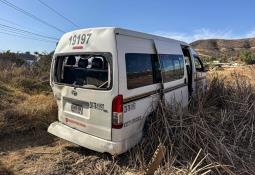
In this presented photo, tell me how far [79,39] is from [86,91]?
0.99 m

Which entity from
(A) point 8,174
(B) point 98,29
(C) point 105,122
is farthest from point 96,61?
(A) point 8,174

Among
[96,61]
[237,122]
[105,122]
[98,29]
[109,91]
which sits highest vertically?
[98,29]

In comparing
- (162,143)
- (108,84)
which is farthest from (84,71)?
(162,143)

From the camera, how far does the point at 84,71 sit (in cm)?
525

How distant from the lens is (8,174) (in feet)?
15.0

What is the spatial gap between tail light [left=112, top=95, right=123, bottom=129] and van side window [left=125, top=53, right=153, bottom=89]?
1.10 ft

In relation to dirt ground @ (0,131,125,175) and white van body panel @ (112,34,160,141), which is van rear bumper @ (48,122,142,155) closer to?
white van body panel @ (112,34,160,141)

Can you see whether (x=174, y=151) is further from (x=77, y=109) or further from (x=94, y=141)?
(x=77, y=109)

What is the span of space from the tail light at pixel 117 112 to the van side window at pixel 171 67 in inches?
68.2

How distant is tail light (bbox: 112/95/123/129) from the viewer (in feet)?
14.3

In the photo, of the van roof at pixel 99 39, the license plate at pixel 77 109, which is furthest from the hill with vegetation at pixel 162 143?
the van roof at pixel 99 39

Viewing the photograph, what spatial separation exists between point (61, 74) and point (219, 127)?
3.48m

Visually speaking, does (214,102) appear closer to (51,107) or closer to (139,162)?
(139,162)

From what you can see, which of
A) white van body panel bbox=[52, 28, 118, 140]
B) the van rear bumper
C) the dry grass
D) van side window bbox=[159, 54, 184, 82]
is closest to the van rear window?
white van body panel bbox=[52, 28, 118, 140]
